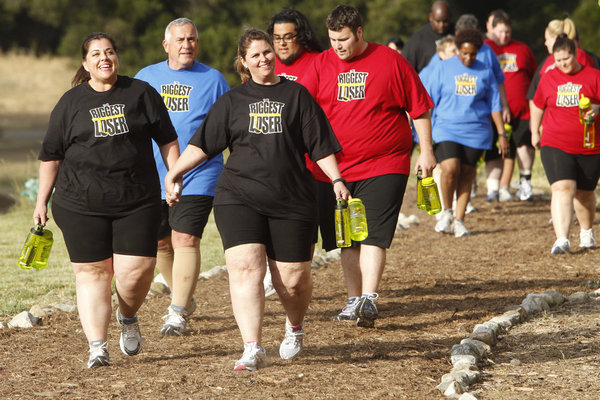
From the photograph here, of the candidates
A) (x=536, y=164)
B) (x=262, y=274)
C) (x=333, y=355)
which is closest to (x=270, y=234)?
(x=262, y=274)

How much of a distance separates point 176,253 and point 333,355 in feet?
4.98

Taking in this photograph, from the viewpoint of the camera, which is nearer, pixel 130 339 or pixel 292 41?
pixel 130 339

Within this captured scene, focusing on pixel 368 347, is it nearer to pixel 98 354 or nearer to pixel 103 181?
pixel 98 354

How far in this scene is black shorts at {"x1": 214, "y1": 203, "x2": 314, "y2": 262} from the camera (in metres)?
5.71

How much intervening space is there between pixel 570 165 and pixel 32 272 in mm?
5431

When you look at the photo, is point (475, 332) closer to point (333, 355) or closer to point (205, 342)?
point (333, 355)

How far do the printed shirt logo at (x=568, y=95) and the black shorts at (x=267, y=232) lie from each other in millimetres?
4749

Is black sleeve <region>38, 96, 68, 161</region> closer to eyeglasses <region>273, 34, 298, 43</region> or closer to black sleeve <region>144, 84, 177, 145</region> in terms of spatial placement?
black sleeve <region>144, 84, 177, 145</region>

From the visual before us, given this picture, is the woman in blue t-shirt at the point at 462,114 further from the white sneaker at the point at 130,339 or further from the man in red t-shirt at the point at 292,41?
the white sneaker at the point at 130,339

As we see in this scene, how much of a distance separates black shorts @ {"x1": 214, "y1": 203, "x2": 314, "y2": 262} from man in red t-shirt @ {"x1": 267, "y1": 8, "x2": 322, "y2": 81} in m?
2.24

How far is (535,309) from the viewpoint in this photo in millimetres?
7422

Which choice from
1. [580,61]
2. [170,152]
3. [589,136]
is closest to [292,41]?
[170,152]

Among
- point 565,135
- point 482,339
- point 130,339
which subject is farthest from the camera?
point 565,135

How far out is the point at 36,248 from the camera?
6113mm
